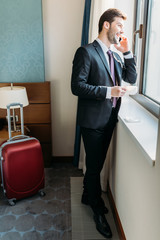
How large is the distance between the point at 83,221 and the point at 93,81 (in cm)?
115

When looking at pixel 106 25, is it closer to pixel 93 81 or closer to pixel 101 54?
pixel 101 54

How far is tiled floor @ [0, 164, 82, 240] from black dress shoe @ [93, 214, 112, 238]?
9.1 inches

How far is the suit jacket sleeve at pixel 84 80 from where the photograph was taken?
5.45ft

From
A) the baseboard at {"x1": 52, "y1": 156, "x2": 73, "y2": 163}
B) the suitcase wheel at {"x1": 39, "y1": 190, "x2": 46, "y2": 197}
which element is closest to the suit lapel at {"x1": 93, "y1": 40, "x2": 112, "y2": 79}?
the suitcase wheel at {"x1": 39, "y1": 190, "x2": 46, "y2": 197}

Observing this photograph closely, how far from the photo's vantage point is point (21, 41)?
2676 millimetres

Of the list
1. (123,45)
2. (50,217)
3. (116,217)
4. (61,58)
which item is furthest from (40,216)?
(61,58)

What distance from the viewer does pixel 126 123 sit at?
1.67 metres

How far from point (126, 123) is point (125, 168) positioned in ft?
1.09

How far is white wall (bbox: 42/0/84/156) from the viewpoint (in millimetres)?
2674

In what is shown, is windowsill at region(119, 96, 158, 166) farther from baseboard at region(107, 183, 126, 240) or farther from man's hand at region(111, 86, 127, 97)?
baseboard at region(107, 183, 126, 240)

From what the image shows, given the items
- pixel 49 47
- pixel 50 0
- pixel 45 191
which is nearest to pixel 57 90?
pixel 49 47

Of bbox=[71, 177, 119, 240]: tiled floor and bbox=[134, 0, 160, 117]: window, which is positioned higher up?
bbox=[134, 0, 160, 117]: window

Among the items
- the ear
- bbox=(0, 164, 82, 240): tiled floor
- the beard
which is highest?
the ear

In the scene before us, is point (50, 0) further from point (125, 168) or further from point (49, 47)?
point (125, 168)
